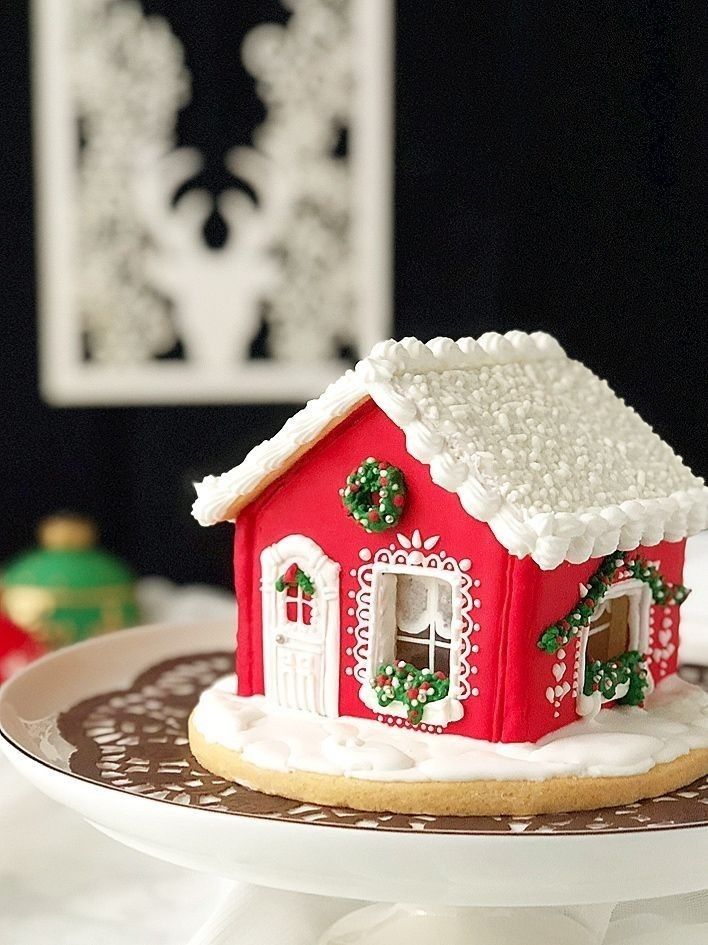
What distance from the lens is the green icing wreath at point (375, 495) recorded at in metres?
0.97

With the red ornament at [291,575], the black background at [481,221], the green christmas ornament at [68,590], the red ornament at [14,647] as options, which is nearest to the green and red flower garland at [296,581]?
the red ornament at [291,575]

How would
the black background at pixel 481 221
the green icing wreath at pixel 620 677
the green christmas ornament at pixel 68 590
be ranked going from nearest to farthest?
the green icing wreath at pixel 620 677 < the black background at pixel 481 221 < the green christmas ornament at pixel 68 590

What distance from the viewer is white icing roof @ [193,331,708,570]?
0.93 meters

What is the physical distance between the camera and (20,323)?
2.63m

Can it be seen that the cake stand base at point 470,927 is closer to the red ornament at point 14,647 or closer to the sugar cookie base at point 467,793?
the sugar cookie base at point 467,793

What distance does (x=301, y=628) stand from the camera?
1.05m

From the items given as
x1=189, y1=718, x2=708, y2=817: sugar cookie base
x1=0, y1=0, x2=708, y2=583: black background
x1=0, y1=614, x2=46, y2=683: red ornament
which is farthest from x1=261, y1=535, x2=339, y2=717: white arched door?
x1=0, y1=614, x2=46, y2=683: red ornament

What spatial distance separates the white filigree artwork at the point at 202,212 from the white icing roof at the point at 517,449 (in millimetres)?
1319

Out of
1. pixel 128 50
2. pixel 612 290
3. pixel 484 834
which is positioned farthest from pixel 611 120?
pixel 484 834

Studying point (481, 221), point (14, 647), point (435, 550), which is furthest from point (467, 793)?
point (481, 221)

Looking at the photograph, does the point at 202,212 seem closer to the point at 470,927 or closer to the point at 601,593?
the point at 601,593

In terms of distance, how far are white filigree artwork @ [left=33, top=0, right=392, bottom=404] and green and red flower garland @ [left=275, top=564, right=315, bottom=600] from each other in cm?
139

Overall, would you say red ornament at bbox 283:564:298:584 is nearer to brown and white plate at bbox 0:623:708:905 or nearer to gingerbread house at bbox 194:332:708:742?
gingerbread house at bbox 194:332:708:742

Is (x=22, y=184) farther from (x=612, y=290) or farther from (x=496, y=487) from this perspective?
(x=496, y=487)
